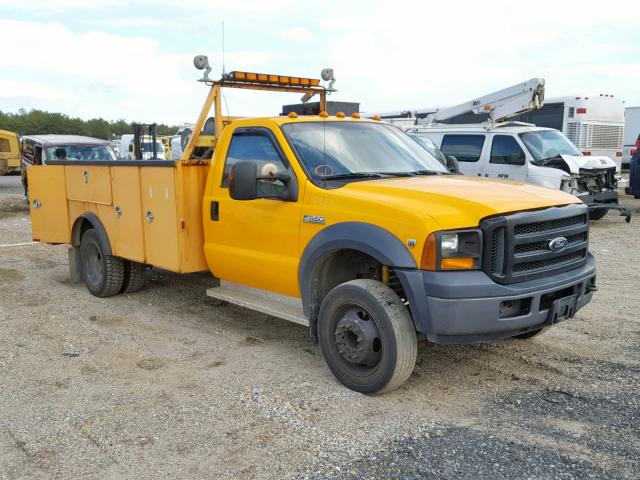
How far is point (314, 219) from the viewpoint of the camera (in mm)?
4652

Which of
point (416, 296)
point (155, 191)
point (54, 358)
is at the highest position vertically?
point (155, 191)

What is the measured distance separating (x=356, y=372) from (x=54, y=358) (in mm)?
2603

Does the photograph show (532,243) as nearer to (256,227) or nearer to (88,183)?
(256,227)

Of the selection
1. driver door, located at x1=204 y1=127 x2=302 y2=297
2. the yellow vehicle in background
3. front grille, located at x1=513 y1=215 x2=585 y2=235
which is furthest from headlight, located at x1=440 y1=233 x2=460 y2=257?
the yellow vehicle in background

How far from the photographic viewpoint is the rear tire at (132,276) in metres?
7.25

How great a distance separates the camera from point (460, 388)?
14.8 ft

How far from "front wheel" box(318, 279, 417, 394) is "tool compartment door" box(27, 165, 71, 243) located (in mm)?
4502

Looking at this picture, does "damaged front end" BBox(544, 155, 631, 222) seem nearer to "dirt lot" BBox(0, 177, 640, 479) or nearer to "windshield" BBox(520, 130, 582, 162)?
"windshield" BBox(520, 130, 582, 162)

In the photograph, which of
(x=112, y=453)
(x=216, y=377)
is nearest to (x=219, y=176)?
(x=216, y=377)

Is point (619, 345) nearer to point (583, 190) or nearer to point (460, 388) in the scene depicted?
point (460, 388)

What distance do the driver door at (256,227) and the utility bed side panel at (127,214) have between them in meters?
1.02

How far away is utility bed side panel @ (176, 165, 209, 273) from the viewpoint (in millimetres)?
5758

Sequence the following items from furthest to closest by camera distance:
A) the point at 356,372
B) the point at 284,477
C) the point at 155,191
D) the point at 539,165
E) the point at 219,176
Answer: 1. the point at 539,165
2. the point at 155,191
3. the point at 219,176
4. the point at 356,372
5. the point at 284,477

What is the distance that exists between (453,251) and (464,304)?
34cm
